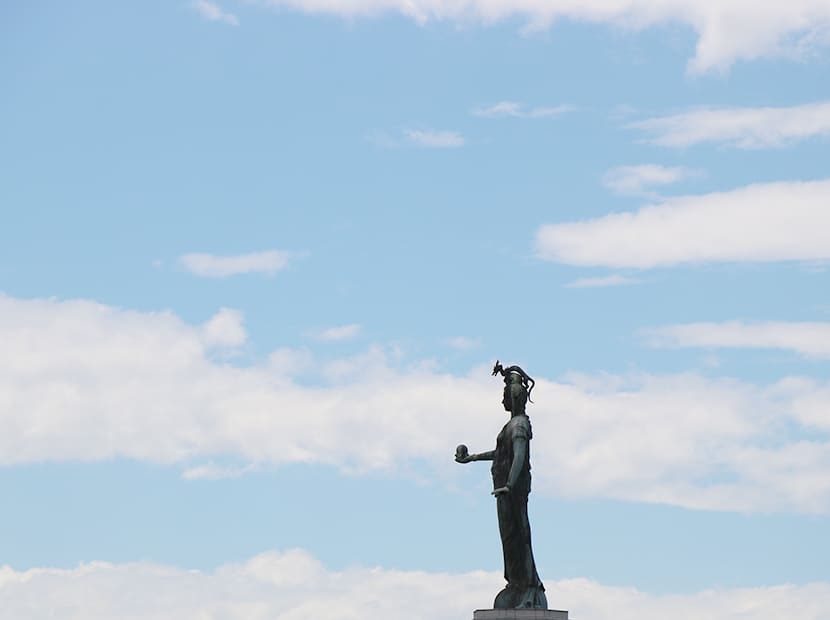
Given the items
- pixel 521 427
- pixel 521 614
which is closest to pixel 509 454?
pixel 521 427

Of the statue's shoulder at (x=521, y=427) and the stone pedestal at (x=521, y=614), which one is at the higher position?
the statue's shoulder at (x=521, y=427)

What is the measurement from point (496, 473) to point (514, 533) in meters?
1.09

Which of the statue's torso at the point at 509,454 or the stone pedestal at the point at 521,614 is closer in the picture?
the stone pedestal at the point at 521,614

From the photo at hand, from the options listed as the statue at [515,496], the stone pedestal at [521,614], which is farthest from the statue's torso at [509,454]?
the stone pedestal at [521,614]

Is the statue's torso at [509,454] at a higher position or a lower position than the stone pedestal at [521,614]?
higher

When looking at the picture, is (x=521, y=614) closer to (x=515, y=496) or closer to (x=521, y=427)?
(x=515, y=496)

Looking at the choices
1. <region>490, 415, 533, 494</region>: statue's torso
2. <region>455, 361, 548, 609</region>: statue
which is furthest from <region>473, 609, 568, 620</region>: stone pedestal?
<region>490, 415, 533, 494</region>: statue's torso

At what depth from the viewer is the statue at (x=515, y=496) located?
114 feet

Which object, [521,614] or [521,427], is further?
[521,427]

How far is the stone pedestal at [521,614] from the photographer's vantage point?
34.0 m

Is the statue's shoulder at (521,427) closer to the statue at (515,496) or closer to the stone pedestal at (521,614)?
the statue at (515,496)

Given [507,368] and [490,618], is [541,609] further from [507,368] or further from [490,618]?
[507,368]

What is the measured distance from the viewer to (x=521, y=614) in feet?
112

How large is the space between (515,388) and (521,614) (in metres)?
3.77
